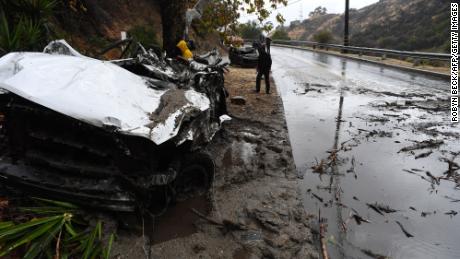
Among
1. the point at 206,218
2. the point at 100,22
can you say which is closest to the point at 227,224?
the point at 206,218

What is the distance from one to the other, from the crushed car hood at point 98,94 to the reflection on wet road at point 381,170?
6.57 feet

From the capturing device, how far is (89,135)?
324 centimetres

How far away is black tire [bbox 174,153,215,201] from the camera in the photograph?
4020 mm

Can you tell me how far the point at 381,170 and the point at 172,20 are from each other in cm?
705

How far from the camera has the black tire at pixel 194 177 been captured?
13.2 ft

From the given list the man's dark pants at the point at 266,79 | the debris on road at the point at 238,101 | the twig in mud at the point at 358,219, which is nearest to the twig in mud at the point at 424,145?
the twig in mud at the point at 358,219

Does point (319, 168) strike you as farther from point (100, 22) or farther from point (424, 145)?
point (100, 22)

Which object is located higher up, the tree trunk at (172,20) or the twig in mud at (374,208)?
the tree trunk at (172,20)

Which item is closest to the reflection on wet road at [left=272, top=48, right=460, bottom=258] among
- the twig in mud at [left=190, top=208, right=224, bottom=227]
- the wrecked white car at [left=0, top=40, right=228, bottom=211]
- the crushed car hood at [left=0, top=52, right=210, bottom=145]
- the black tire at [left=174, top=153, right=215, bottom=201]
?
the twig in mud at [left=190, top=208, right=224, bottom=227]

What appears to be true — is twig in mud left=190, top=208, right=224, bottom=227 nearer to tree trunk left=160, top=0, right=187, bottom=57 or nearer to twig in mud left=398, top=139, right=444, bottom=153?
twig in mud left=398, top=139, right=444, bottom=153

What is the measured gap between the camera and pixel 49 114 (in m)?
3.14

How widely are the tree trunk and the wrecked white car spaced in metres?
6.49

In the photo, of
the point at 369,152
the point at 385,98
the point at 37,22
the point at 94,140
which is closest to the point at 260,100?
the point at 385,98

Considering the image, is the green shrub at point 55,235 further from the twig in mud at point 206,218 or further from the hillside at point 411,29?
the hillside at point 411,29
